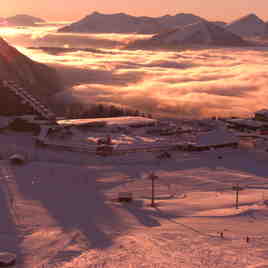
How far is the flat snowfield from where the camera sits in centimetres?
1709

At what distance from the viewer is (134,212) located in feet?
75.3

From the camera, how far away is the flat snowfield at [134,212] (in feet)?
56.1

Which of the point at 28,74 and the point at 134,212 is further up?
the point at 28,74

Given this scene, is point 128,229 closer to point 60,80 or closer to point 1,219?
point 1,219

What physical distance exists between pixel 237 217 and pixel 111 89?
8159 cm

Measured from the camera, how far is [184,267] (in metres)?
16.0

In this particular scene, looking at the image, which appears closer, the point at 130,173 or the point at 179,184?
the point at 179,184

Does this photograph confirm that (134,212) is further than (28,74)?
No

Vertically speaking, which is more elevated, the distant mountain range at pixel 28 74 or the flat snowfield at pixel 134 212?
the distant mountain range at pixel 28 74

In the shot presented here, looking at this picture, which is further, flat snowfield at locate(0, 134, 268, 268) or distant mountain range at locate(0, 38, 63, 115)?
distant mountain range at locate(0, 38, 63, 115)

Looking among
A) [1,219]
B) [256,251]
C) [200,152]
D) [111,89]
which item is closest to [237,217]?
[256,251]

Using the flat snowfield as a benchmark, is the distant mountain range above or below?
above

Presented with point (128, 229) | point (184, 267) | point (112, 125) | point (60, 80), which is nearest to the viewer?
point (184, 267)

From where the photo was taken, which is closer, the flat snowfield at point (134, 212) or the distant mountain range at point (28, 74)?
the flat snowfield at point (134, 212)
